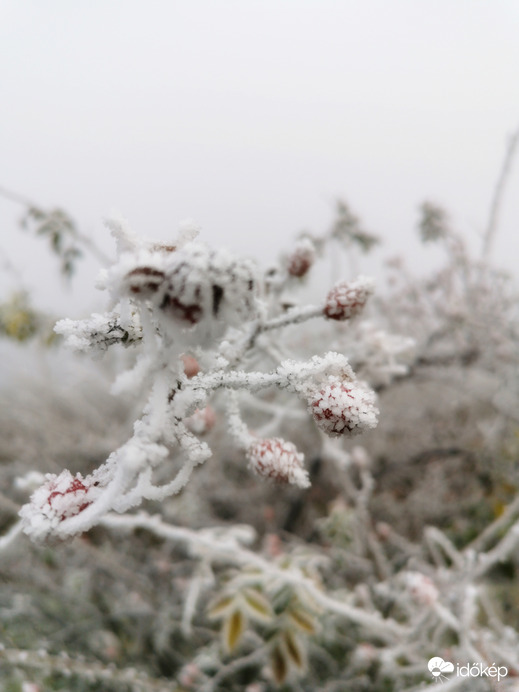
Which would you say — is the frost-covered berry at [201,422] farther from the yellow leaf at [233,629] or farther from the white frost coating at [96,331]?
the yellow leaf at [233,629]

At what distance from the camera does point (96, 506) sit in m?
0.53

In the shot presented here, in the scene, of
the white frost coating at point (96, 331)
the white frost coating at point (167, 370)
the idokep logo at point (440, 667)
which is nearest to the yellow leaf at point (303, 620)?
the idokep logo at point (440, 667)

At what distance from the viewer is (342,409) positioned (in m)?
0.57

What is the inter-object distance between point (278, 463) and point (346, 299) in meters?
0.34

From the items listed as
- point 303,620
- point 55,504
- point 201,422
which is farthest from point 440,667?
point 55,504

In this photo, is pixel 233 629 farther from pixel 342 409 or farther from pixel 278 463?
pixel 342 409

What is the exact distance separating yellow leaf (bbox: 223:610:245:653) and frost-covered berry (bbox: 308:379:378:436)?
50.3 inches

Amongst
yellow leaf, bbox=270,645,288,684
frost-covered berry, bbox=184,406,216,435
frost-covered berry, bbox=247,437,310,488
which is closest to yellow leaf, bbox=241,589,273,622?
yellow leaf, bbox=270,645,288,684

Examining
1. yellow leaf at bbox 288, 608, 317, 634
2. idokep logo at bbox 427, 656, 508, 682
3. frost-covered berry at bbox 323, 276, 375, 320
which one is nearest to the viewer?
frost-covered berry at bbox 323, 276, 375, 320

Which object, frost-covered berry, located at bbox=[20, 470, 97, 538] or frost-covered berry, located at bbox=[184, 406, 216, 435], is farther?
frost-covered berry, located at bbox=[184, 406, 216, 435]

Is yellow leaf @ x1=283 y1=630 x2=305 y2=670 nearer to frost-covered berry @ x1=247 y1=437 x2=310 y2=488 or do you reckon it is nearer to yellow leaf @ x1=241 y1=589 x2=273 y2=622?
yellow leaf @ x1=241 y1=589 x2=273 y2=622

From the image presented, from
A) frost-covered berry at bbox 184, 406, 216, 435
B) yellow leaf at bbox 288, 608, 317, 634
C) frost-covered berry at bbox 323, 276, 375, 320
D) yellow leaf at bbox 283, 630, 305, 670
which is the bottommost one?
yellow leaf at bbox 283, 630, 305, 670

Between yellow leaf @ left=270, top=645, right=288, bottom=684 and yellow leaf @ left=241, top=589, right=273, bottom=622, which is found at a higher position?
yellow leaf @ left=241, top=589, right=273, bottom=622

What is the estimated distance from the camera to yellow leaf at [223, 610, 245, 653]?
1.54m
